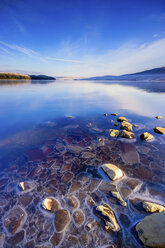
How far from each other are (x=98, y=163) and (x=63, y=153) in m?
1.94

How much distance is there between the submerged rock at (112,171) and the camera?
4.02 meters

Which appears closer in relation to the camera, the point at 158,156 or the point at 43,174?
the point at 43,174

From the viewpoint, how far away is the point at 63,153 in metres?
5.44

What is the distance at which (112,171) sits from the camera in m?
4.17

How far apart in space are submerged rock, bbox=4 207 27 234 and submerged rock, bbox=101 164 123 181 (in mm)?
3120

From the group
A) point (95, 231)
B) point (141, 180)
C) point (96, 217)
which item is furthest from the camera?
point (141, 180)

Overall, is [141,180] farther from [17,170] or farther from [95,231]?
[17,170]

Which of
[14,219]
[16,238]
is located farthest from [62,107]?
[16,238]

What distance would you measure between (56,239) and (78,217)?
69 cm

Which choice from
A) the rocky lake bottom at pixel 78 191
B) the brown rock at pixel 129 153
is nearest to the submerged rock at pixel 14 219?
the rocky lake bottom at pixel 78 191

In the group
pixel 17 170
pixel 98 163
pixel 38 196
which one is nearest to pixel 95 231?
pixel 38 196

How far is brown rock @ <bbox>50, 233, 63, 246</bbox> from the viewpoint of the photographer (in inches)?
95.2

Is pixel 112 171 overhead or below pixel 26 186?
overhead

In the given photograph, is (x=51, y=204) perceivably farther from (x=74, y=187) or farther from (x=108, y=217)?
(x=108, y=217)
